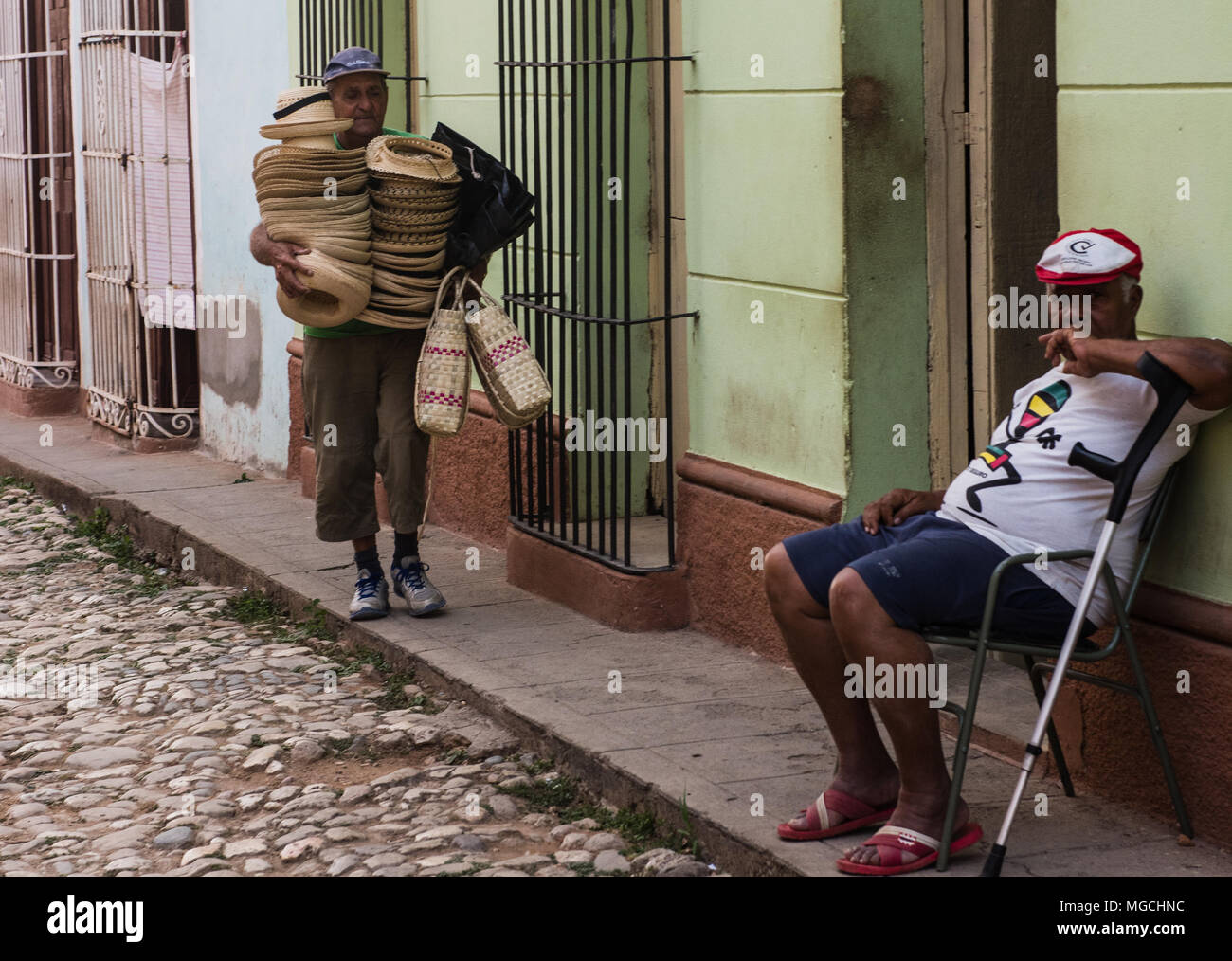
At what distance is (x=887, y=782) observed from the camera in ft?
14.3

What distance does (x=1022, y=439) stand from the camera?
→ 4281mm

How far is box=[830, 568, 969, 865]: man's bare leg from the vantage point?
400 centimetres

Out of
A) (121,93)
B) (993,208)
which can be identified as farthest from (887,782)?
(121,93)

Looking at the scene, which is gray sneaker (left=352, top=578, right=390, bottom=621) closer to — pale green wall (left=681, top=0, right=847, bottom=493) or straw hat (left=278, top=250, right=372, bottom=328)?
straw hat (left=278, top=250, right=372, bottom=328)

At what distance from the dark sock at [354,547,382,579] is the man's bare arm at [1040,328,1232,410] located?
344 cm

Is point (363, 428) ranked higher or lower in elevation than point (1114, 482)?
lower

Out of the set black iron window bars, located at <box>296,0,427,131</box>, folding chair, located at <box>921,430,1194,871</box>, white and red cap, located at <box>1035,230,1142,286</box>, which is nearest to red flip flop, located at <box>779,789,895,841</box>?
folding chair, located at <box>921,430,1194,871</box>

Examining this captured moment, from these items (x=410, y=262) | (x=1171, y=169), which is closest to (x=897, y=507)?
(x=1171, y=169)

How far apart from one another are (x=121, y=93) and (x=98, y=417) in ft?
7.12

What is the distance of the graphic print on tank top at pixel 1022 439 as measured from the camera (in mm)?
4223

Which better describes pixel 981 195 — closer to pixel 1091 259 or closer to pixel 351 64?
pixel 1091 259

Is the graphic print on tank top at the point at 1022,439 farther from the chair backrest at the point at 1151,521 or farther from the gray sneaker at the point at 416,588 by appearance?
the gray sneaker at the point at 416,588

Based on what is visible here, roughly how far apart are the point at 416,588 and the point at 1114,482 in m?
3.40
